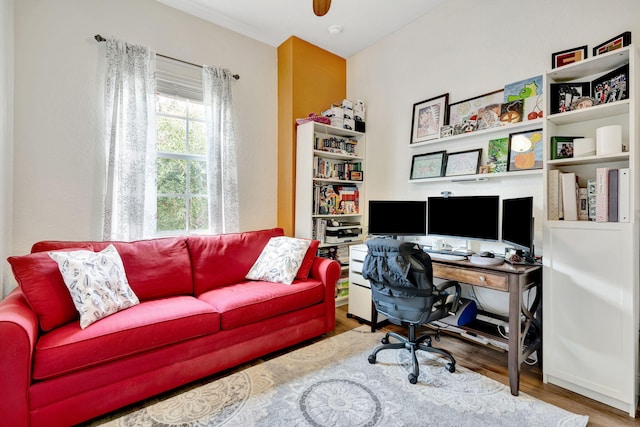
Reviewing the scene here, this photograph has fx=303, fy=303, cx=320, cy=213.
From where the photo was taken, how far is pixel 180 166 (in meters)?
2.88

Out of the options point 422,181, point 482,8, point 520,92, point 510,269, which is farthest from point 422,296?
point 482,8

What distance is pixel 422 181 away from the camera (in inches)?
115

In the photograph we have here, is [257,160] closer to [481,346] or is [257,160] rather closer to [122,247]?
[122,247]

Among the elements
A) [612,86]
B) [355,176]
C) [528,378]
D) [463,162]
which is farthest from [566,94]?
[355,176]

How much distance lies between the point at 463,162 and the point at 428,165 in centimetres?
34

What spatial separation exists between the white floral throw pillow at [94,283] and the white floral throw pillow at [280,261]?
3.14 ft

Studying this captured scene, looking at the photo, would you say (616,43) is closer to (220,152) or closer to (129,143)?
(220,152)

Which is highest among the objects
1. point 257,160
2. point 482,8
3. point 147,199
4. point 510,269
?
point 482,8

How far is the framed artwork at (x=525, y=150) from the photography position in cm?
221

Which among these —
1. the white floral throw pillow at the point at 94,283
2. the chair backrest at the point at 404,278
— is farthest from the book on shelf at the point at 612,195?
the white floral throw pillow at the point at 94,283

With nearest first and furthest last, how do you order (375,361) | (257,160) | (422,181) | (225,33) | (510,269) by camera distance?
(510,269) → (375,361) → (422,181) → (225,33) → (257,160)

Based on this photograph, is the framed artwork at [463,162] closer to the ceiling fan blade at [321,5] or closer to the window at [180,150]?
the ceiling fan blade at [321,5]

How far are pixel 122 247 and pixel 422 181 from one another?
2.59 m

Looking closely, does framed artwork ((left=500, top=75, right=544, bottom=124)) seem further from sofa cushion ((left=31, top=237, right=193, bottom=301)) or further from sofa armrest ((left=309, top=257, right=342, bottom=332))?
sofa cushion ((left=31, top=237, right=193, bottom=301))
